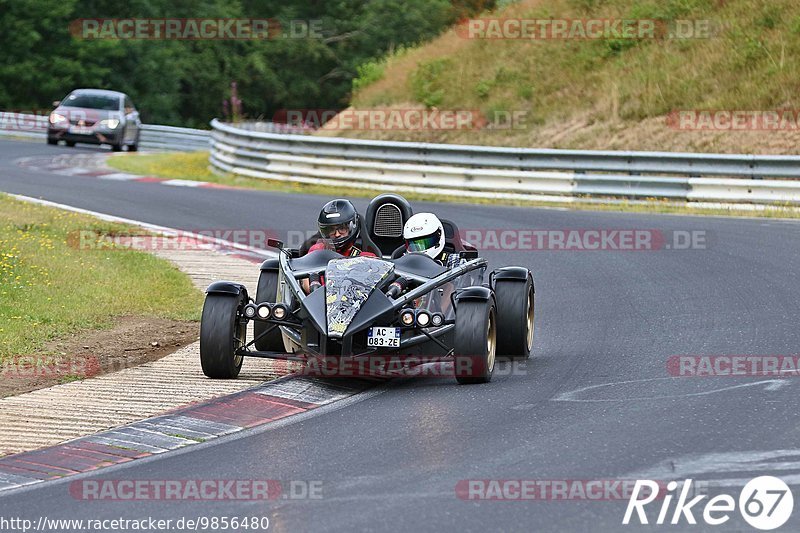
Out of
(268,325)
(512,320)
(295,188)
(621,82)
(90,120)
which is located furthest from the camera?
(90,120)

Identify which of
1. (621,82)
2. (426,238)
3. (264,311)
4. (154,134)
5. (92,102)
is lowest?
(264,311)

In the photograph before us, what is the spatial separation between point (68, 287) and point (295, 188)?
1338 cm

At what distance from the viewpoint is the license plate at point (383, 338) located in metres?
9.23

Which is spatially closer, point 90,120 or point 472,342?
point 472,342

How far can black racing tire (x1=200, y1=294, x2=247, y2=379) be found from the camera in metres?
9.62

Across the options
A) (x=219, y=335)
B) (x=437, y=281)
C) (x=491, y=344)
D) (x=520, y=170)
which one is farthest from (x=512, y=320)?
(x=520, y=170)

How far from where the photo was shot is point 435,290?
9891mm

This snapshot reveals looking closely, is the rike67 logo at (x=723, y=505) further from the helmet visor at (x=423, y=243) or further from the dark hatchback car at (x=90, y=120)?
the dark hatchback car at (x=90, y=120)

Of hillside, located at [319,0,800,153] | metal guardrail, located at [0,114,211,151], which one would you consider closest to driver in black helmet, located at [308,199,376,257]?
hillside, located at [319,0,800,153]

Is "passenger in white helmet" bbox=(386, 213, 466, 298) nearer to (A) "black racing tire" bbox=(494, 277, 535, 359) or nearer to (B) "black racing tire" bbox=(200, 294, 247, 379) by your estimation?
(A) "black racing tire" bbox=(494, 277, 535, 359)

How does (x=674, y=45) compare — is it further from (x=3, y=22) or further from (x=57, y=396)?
(x=3, y=22)

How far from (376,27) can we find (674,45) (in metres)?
31.5

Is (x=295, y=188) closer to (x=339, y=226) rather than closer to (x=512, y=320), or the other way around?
(x=339, y=226)

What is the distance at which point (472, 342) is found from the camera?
9328mm
